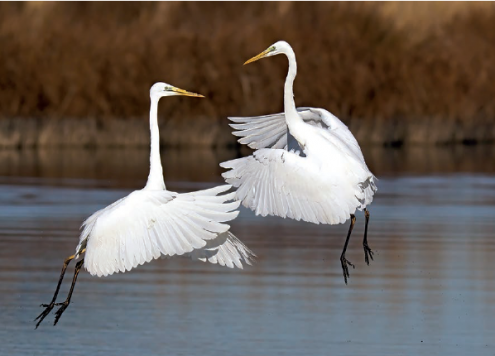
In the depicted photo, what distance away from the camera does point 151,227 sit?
337 inches

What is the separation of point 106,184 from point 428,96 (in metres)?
10.5

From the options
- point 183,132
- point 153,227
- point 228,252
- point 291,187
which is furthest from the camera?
point 183,132

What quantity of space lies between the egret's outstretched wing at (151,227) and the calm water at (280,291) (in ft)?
2.63

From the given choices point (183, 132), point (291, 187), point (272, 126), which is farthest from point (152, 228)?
point (183, 132)

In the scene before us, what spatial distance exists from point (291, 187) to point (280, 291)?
212cm

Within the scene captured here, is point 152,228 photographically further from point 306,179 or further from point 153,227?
point 306,179

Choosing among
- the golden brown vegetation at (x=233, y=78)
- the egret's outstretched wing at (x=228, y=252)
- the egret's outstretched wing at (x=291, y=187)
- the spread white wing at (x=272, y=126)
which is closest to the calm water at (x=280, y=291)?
the egret's outstretched wing at (x=228, y=252)

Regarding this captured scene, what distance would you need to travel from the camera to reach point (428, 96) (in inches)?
1152

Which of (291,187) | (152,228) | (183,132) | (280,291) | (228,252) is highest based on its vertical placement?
(291,187)

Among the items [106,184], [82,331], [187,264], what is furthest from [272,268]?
[106,184]

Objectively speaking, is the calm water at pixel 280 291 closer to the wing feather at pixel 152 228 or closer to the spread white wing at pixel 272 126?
the wing feather at pixel 152 228

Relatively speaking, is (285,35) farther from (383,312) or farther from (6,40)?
(383,312)

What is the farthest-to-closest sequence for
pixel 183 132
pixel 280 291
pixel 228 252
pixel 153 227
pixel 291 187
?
pixel 183 132
pixel 280 291
pixel 291 187
pixel 228 252
pixel 153 227

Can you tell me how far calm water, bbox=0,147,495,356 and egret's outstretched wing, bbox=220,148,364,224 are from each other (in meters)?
0.96
